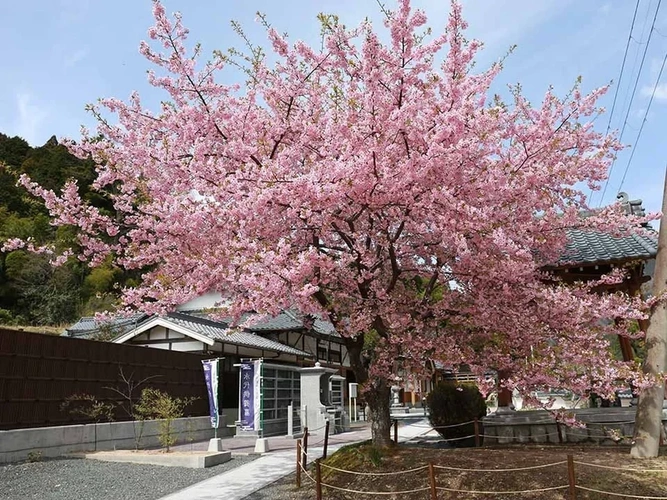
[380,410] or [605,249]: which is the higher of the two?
[605,249]

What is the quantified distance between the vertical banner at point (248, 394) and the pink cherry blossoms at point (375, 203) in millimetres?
7695

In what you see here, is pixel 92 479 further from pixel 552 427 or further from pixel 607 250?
pixel 607 250

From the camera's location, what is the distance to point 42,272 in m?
42.2

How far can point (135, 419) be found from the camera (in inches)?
583

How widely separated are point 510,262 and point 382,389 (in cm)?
331

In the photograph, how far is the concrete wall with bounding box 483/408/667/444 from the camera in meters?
12.1

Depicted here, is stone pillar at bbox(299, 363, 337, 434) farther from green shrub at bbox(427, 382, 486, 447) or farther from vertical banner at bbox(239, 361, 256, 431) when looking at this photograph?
green shrub at bbox(427, 382, 486, 447)

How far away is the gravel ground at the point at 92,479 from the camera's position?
29.0 ft

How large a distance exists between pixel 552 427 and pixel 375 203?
28.4 feet

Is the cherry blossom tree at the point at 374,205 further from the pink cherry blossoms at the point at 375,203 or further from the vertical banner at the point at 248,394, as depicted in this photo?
the vertical banner at the point at 248,394

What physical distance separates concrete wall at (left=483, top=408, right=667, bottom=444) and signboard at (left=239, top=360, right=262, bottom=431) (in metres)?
7.06

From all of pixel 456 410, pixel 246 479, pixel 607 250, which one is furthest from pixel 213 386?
pixel 607 250

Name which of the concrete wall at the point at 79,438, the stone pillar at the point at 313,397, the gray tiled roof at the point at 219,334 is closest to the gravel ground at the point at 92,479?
the concrete wall at the point at 79,438

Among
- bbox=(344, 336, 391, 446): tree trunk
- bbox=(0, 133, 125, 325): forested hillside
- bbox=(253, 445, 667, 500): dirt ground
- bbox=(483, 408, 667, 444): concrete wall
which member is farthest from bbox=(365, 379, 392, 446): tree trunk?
bbox=(0, 133, 125, 325): forested hillside
